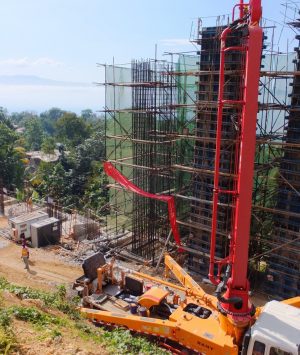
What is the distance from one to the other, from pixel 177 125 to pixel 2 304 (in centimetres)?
1270

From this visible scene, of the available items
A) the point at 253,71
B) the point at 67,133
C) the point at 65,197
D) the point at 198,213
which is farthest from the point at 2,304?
the point at 67,133

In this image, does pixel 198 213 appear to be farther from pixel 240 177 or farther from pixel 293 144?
pixel 240 177

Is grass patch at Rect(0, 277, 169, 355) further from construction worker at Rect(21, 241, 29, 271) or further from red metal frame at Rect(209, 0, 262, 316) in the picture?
construction worker at Rect(21, 241, 29, 271)

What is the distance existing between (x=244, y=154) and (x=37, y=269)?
1107 centimetres

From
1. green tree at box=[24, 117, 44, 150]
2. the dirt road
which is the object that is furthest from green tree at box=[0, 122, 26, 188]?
green tree at box=[24, 117, 44, 150]

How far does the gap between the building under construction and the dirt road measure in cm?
350

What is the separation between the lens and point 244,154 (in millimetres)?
8000

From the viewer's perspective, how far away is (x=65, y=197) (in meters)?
33.3

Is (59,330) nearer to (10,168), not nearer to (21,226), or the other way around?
(21,226)

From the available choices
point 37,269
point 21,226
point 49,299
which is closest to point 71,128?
point 21,226

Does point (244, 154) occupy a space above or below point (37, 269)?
above

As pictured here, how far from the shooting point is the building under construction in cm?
1320

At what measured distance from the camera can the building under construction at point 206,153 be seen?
13.2 m

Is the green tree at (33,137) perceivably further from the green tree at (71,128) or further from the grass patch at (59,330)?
the grass patch at (59,330)
